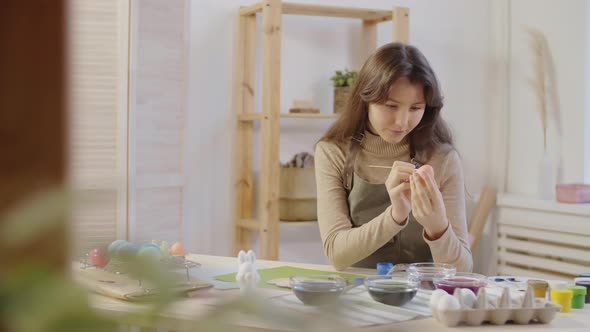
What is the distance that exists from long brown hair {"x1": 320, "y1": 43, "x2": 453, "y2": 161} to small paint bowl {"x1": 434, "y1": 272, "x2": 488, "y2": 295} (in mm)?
766

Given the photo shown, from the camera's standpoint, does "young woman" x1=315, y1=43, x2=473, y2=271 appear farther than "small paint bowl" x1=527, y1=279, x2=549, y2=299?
Yes

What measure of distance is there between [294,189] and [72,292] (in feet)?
13.1

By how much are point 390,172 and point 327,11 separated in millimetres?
1890

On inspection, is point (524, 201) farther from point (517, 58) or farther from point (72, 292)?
point (72, 292)

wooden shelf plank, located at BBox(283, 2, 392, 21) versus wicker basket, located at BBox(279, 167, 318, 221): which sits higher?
wooden shelf plank, located at BBox(283, 2, 392, 21)

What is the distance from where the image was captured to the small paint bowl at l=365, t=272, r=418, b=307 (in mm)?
1886

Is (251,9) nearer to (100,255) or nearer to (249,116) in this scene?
(249,116)

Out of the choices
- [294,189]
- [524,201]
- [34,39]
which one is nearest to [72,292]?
[34,39]

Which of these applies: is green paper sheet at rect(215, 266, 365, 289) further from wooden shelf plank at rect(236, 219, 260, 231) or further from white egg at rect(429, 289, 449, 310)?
wooden shelf plank at rect(236, 219, 260, 231)

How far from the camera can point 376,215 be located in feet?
8.89

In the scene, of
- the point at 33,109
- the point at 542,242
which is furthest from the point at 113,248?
the point at 542,242

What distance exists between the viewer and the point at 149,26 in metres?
3.77

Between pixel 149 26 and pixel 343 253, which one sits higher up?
pixel 149 26

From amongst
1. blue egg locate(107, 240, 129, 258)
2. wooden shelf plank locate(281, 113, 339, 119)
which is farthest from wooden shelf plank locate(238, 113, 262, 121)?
blue egg locate(107, 240, 129, 258)
